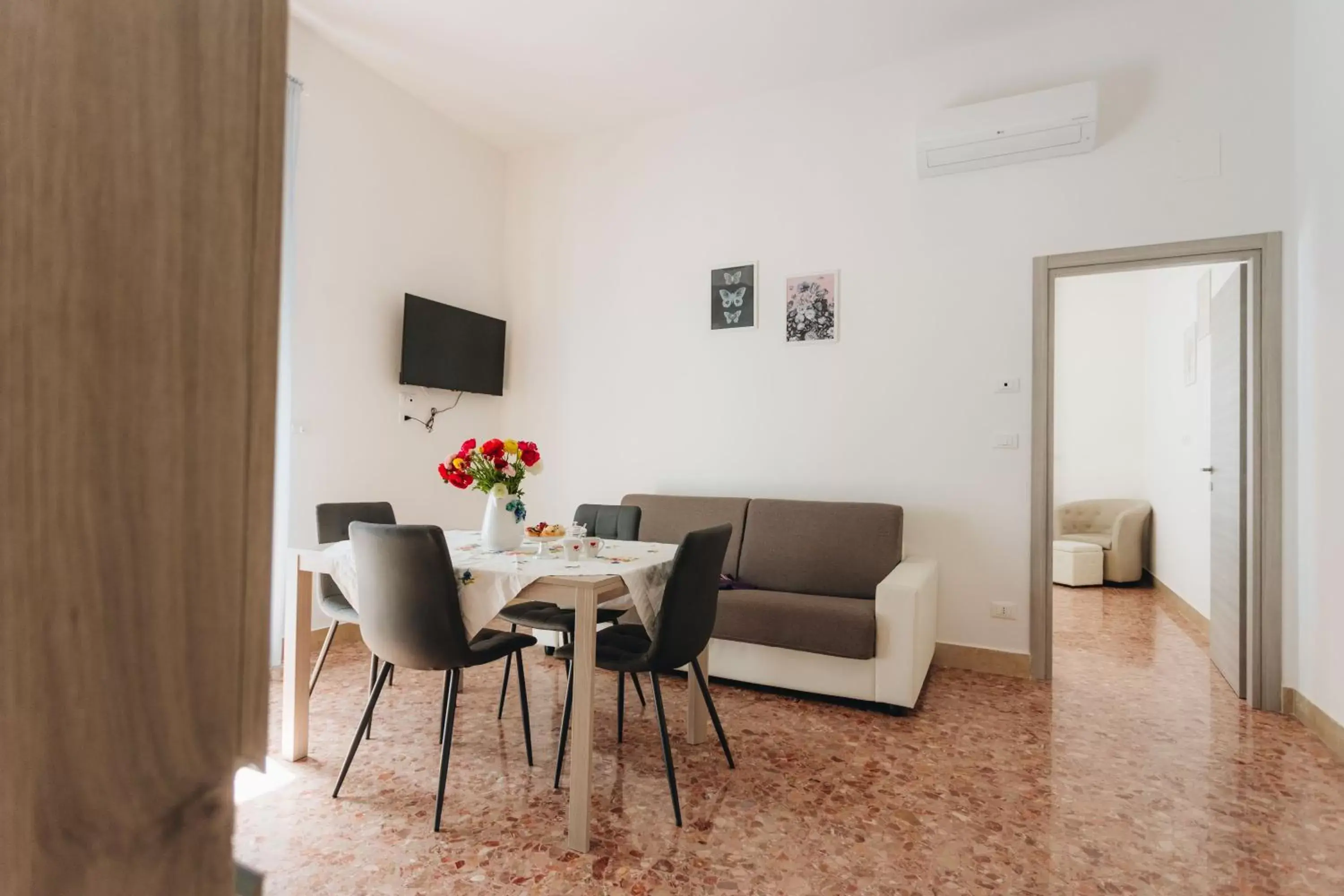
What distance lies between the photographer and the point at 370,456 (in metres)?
3.94

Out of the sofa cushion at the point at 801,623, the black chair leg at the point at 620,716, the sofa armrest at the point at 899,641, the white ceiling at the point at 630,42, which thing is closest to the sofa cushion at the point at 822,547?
the sofa cushion at the point at 801,623

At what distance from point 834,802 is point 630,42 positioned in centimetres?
371

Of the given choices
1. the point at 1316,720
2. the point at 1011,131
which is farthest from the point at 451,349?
the point at 1316,720

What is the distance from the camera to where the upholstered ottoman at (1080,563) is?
5848 mm

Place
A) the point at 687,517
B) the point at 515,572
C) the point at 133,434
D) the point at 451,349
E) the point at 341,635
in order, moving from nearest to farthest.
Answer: the point at 133,434 < the point at 515,572 < the point at 341,635 < the point at 687,517 < the point at 451,349

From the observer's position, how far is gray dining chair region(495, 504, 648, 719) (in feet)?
9.02

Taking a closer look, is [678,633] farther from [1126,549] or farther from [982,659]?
[1126,549]

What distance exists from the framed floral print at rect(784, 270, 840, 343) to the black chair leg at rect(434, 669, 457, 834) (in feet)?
9.02

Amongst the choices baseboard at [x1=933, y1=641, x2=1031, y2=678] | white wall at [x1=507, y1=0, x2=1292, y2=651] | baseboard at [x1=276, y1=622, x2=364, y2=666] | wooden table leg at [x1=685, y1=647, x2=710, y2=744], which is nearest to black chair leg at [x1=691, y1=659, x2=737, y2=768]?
wooden table leg at [x1=685, y1=647, x2=710, y2=744]

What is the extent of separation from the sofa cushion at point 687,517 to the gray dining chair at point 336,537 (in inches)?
54.1

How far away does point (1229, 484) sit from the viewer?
A: 329 cm

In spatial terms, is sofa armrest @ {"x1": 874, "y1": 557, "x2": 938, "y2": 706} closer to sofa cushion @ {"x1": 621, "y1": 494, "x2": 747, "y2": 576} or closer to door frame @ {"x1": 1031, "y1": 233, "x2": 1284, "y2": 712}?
sofa cushion @ {"x1": 621, "y1": 494, "x2": 747, "y2": 576}

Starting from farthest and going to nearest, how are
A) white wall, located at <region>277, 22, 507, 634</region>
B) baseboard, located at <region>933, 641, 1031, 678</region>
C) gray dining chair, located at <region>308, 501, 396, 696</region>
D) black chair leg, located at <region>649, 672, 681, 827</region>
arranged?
white wall, located at <region>277, 22, 507, 634</region> < baseboard, located at <region>933, 641, 1031, 678</region> < gray dining chair, located at <region>308, 501, 396, 696</region> < black chair leg, located at <region>649, 672, 681, 827</region>

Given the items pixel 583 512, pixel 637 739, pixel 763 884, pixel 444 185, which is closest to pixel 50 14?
pixel 763 884
